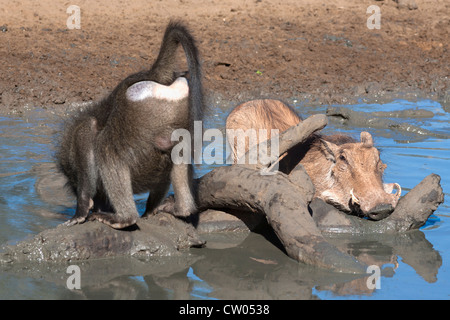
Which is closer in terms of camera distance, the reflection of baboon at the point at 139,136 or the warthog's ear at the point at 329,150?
the reflection of baboon at the point at 139,136

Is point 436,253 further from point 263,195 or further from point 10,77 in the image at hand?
point 10,77

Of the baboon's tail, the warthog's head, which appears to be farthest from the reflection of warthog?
the baboon's tail

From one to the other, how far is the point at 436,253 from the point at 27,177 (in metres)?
4.01

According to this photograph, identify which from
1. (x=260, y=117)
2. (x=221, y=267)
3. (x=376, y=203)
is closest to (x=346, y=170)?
(x=376, y=203)

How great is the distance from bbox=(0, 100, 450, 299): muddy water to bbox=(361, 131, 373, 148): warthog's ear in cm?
84

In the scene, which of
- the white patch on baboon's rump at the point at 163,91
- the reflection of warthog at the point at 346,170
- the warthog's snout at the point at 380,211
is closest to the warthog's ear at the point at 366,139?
the reflection of warthog at the point at 346,170

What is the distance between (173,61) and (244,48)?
8.08 metres

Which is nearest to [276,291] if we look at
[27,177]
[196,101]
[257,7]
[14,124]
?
[196,101]

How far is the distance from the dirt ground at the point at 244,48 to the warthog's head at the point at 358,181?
14.2 ft

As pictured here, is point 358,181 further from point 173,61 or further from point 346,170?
point 173,61

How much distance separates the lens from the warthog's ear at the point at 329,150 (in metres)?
6.04

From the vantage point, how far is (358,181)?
5.78m

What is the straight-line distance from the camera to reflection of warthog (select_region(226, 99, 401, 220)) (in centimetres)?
559

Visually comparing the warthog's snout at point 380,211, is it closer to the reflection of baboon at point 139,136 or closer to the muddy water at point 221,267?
the muddy water at point 221,267
